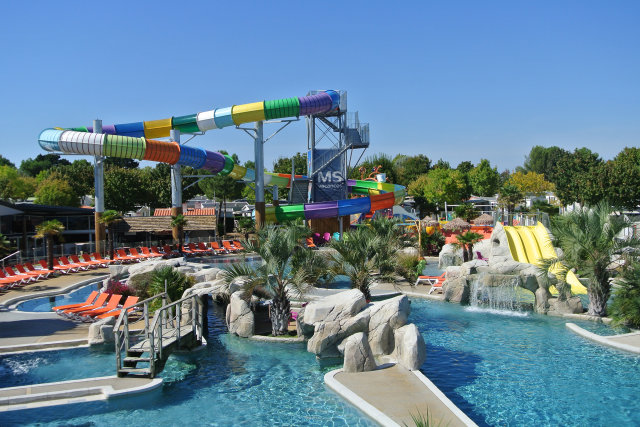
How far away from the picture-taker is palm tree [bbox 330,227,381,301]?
14000 mm

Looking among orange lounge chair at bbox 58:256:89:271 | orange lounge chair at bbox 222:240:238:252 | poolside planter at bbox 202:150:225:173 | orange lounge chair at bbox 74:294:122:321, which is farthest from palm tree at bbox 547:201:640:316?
orange lounge chair at bbox 222:240:238:252

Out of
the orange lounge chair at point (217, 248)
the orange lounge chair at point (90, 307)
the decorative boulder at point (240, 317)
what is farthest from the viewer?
the orange lounge chair at point (217, 248)

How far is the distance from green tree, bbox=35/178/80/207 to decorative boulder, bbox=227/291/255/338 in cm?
4217

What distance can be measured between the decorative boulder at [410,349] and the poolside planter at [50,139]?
855 inches

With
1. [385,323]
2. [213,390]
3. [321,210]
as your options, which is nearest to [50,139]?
[321,210]

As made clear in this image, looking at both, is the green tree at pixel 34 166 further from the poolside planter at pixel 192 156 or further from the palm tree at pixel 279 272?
the palm tree at pixel 279 272

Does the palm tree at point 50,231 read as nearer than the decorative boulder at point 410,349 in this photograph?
No

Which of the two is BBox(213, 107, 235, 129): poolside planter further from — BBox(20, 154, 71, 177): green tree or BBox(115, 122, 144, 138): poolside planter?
BBox(20, 154, 71, 177): green tree

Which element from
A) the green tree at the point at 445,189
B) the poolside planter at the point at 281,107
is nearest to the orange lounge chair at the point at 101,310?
the poolside planter at the point at 281,107

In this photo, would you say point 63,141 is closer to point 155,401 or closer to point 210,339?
point 210,339

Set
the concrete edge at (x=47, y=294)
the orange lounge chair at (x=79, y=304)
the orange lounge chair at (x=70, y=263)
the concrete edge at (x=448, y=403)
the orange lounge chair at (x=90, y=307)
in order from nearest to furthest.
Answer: the concrete edge at (x=448, y=403) < the orange lounge chair at (x=90, y=307) < the orange lounge chair at (x=79, y=304) < the concrete edge at (x=47, y=294) < the orange lounge chair at (x=70, y=263)

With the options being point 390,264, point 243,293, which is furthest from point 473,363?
point 243,293

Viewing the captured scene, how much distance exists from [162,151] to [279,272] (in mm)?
17869

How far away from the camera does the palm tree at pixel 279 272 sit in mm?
12922
